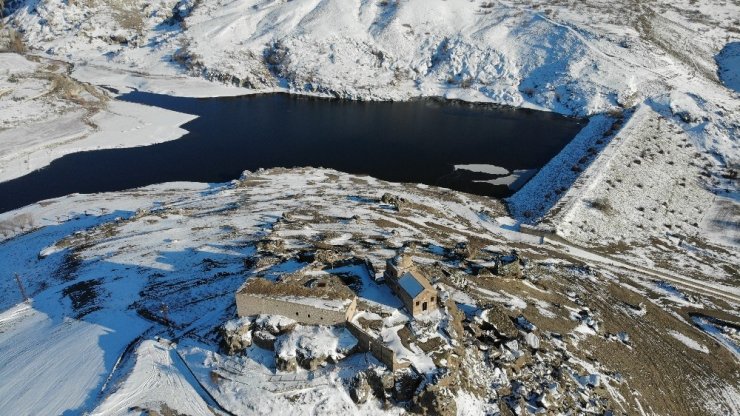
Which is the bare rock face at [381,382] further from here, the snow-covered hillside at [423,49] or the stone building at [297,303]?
the snow-covered hillside at [423,49]

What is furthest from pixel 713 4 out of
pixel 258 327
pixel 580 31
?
pixel 258 327

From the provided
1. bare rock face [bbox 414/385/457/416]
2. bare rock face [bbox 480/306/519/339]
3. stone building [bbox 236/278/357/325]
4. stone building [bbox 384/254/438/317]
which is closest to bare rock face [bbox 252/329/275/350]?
stone building [bbox 236/278/357/325]

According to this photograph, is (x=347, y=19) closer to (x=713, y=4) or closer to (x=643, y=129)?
(x=643, y=129)

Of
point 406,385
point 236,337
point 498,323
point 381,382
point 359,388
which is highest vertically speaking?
point 236,337

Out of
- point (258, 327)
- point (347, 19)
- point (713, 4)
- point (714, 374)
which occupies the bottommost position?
point (714, 374)

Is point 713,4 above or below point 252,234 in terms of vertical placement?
above

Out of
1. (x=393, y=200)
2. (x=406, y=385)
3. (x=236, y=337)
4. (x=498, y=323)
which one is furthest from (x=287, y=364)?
(x=393, y=200)

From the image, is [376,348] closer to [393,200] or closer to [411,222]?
[411,222]
